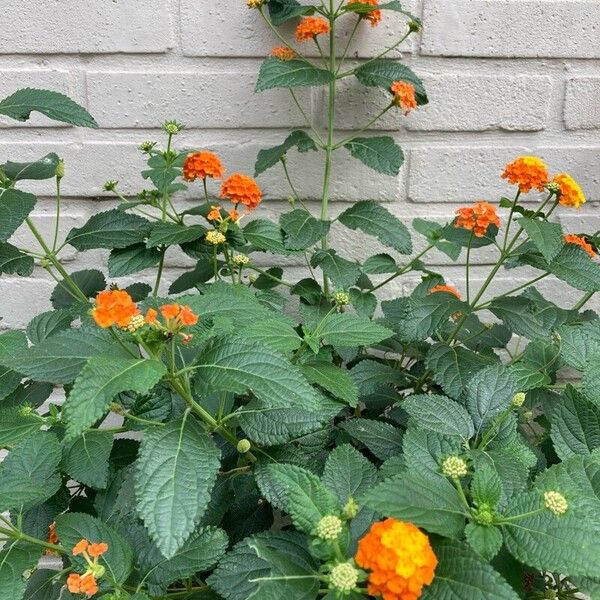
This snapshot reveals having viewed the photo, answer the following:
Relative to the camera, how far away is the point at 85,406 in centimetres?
45

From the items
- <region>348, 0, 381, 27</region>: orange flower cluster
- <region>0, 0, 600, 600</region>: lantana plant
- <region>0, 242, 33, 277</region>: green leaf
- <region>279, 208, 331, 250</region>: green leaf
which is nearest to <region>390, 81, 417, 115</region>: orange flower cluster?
<region>0, 0, 600, 600</region>: lantana plant

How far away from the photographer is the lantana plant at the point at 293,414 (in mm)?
473

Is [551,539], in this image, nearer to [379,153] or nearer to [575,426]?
[575,426]

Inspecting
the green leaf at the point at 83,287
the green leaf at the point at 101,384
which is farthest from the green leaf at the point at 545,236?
the green leaf at the point at 83,287

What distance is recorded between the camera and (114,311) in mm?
469

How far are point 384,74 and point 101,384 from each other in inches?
27.5

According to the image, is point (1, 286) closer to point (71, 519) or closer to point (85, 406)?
point (71, 519)

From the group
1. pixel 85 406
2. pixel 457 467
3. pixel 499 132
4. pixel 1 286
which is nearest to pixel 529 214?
pixel 499 132

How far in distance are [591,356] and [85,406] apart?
0.58 metres

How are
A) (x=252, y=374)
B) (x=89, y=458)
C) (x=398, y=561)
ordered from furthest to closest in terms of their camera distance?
(x=89, y=458) → (x=252, y=374) → (x=398, y=561)

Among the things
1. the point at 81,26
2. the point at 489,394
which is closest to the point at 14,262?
the point at 81,26

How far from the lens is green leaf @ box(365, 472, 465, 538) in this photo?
46 cm

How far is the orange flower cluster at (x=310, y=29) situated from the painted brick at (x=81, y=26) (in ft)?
0.78

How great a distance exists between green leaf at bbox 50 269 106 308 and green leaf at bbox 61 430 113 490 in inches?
12.9
